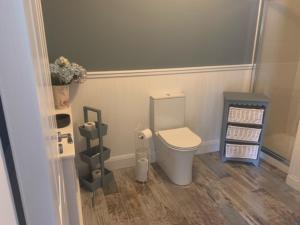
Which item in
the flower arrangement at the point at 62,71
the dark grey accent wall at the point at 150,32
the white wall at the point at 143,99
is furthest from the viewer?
the white wall at the point at 143,99

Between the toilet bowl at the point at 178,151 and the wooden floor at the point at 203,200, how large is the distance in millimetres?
98

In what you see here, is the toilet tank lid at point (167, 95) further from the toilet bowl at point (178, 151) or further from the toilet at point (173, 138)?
the toilet bowl at point (178, 151)

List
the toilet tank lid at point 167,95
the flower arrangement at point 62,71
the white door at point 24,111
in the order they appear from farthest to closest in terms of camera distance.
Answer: the toilet tank lid at point 167,95 → the flower arrangement at point 62,71 → the white door at point 24,111

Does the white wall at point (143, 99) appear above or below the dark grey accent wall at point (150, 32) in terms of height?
below

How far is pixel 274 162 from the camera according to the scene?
2.68 metres

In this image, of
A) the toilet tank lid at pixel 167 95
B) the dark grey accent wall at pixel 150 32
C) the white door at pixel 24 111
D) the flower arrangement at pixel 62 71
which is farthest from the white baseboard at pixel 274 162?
the white door at pixel 24 111

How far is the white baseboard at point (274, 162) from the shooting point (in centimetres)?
255

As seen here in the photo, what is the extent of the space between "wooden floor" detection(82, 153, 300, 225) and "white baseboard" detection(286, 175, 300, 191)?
5 centimetres

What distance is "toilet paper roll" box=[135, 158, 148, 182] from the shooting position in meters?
2.32

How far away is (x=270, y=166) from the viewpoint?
2686mm

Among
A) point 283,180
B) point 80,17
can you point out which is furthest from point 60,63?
point 283,180

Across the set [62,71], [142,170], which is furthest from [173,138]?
[62,71]

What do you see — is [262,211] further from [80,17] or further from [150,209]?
[80,17]

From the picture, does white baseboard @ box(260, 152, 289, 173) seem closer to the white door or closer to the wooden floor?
the wooden floor
